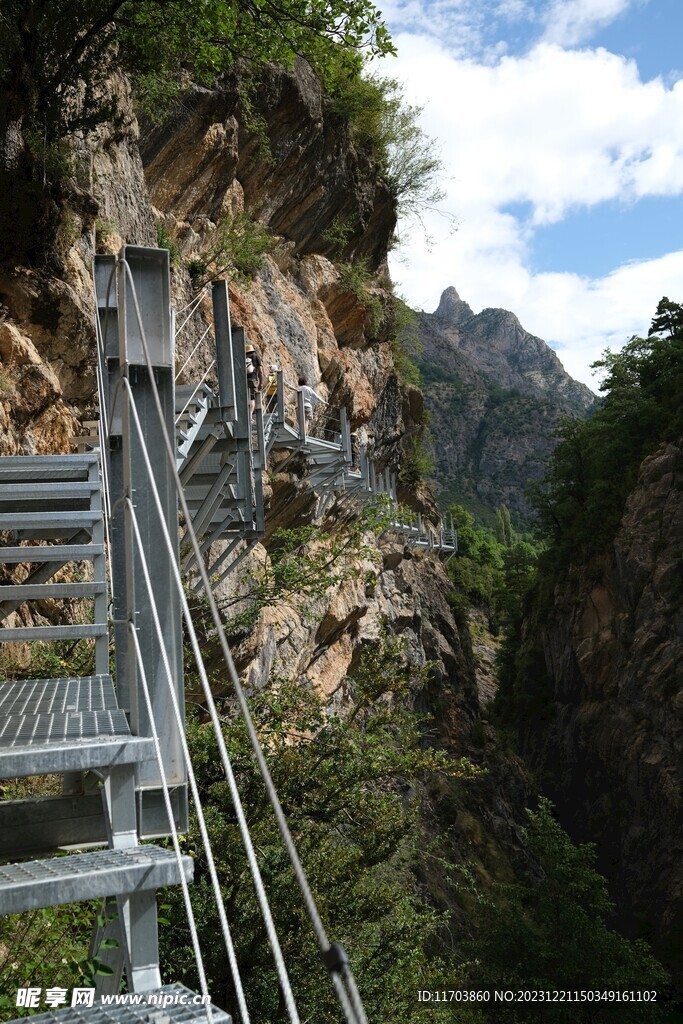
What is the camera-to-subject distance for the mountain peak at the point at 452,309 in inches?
6499

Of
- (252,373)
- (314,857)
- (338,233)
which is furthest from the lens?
(338,233)

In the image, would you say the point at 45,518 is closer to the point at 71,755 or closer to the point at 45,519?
the point at 45,519

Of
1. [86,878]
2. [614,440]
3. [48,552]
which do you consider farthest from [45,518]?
[614,440]

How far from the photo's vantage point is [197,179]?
14.3 metres

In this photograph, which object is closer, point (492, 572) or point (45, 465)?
point (45, 465)

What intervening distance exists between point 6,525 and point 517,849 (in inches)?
1122

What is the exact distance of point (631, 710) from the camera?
3256 centimetres

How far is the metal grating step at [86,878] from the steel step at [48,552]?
2.39 m

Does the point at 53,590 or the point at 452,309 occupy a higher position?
the point at 452,309

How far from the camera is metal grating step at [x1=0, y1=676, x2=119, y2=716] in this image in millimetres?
2725

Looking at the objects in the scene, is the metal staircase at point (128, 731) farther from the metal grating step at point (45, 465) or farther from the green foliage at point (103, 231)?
the green foliage at point (103, 231)

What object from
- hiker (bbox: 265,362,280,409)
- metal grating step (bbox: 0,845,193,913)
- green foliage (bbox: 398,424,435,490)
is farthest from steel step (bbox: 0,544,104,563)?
green foliage (bbox: 398,424,435,490)

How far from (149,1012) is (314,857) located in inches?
293

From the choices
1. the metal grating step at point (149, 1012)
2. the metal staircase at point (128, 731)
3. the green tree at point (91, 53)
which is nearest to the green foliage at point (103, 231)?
the green tree at point (91, 53)
